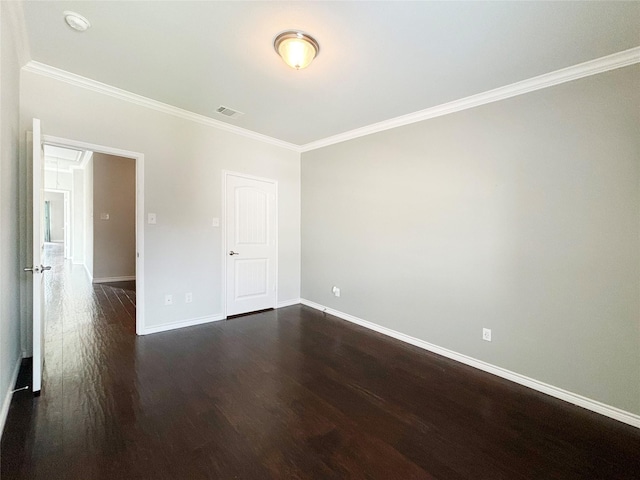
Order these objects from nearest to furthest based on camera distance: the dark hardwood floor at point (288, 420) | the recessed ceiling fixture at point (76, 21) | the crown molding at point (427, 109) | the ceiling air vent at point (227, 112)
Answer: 1. the dark hardwood floor at point (288, 420)
2. the recessed ceiling fixture at point (76, 21)
3. the crown molding at point (427, 109)
4. the ceiling air vent at point (227, 112)

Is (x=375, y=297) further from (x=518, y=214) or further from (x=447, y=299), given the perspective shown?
(x=518, y=214)

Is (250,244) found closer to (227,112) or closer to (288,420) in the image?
(227,112)

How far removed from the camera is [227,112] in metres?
3.20

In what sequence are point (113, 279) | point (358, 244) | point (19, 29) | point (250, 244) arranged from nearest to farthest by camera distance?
point (19, 29) < point (358, 244) < point (250, 244) < point (113, 279)

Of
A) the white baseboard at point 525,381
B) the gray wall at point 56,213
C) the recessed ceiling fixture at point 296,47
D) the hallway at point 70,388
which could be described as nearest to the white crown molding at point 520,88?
the recessed ceiling fixture at point 296,47

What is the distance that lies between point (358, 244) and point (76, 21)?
328cm

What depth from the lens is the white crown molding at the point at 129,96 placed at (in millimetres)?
2377

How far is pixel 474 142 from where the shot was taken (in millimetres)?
2625

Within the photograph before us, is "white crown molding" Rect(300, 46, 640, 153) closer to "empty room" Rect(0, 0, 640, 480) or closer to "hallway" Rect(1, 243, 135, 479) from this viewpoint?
"empty room" Rect(0, 0, 640, 480)

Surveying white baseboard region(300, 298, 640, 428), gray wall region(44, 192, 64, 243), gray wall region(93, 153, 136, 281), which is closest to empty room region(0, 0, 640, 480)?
white baseboard region(300, 298, 640, 428)

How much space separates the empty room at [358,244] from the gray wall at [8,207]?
0.15ft

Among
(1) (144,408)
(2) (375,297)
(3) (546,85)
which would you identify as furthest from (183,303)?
(3) (546,85)

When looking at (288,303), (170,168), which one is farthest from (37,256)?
(288,303)

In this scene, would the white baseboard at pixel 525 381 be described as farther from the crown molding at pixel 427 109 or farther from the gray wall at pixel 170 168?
the crown molding at pixel 427 109
